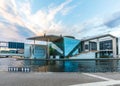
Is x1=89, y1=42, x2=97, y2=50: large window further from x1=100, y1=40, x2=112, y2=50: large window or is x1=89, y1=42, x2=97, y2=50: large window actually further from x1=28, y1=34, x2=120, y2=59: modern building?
x1=100, y1=40, x2=112, y2=50: large window

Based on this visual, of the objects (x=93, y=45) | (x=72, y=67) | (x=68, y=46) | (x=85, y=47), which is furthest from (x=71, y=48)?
(x=72, y=67)

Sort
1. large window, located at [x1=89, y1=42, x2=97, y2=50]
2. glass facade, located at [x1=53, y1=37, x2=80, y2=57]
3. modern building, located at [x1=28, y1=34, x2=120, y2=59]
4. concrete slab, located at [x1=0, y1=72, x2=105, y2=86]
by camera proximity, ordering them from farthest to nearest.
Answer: large window, located at [x1=89, y1=42, x2=97, y2=50]
glass facade, located at [x1=53, y1=37, x2=80, y2=57]
modern building, located at [x1=28, y1=34, x2=120, y2=59]
concrete slab, located at [x1=0, y1=72, x2=105, y2=86]

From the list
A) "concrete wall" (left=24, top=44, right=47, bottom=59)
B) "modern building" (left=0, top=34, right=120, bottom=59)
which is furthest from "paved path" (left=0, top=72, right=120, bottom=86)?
"concrete wall" (left=24, top=44, right=47, bottom=59)

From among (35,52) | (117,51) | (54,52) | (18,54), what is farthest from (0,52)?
(117,51)

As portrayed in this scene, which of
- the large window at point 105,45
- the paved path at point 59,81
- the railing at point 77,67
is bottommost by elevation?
the railing at point 77,67

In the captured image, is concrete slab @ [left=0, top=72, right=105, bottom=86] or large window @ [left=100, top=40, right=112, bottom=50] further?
large window @ [left=100, top=40, right=112, bottom=50]

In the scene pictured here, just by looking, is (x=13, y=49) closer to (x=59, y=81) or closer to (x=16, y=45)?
(x=16, y=45)

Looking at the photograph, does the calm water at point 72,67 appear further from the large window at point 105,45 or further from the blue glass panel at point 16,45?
the blue glass panel at point 16,45

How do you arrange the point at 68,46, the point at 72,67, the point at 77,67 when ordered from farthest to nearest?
the point at 68,46
the point at 72,67
the point at 77,67

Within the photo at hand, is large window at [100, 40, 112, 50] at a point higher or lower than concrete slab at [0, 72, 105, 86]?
higher

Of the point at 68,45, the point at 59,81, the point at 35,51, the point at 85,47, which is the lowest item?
the point at 59,81

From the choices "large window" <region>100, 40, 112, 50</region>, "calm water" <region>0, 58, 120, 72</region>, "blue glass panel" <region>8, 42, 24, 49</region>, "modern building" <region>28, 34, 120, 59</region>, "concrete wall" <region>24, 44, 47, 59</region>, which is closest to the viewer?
"calm water" <region>0, 58, 120, 72</region>

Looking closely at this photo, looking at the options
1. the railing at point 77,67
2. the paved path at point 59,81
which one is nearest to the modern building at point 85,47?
the railing at point 77,67

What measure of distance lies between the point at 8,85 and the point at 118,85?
6428 millimetres
